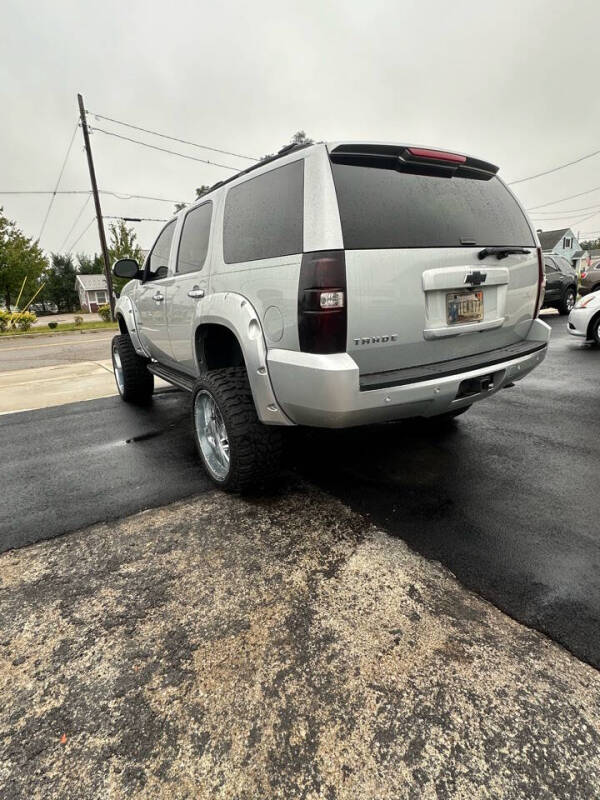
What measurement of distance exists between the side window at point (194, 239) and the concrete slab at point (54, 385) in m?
3.32

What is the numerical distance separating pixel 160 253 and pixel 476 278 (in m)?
3.13

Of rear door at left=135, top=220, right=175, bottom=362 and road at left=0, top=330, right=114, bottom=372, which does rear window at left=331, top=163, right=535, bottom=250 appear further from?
road at left=0, top=330, right=114, bottom=372

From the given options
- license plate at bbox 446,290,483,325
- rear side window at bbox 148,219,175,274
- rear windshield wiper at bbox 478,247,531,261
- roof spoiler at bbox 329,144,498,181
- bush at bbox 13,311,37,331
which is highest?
roof spoiler at bbox 329,144,498,181

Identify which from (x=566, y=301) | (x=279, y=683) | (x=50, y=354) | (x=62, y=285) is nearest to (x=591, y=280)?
(x=566, y=301)

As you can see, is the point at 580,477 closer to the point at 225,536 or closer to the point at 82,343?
the point at 225,536

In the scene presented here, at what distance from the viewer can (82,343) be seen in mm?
13852

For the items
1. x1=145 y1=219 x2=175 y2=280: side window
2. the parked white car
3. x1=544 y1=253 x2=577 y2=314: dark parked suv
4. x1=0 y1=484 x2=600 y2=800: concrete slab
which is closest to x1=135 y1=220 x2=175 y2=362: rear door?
x1=145 y1=219 x2=175 y2=280: side window

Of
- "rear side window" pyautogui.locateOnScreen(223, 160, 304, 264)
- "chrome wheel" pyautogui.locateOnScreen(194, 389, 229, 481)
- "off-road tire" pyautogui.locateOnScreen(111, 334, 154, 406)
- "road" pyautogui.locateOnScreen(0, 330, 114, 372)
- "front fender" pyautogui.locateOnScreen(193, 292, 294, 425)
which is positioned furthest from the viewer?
"road" pyautogui.locateOnScreen(0, 330, 114, 372)

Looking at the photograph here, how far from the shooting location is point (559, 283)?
12758mm

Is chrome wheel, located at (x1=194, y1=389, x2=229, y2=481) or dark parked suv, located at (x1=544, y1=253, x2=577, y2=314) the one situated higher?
dark parked suv, located at (x1=544, y1=253, x2=577, y2=314)

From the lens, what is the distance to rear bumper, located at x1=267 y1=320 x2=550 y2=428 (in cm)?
208

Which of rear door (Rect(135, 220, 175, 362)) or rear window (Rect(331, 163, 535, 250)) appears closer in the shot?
rear window (Rect(331, 163, 535, 250))

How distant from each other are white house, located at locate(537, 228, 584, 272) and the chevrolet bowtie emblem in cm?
5403

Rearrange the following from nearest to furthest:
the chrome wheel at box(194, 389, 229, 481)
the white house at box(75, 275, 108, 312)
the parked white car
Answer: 1. the chrome wheel at box(194, 389, 229, 481)
2. the parked white car
3. the white house at box(75, 275, 108, 312)
